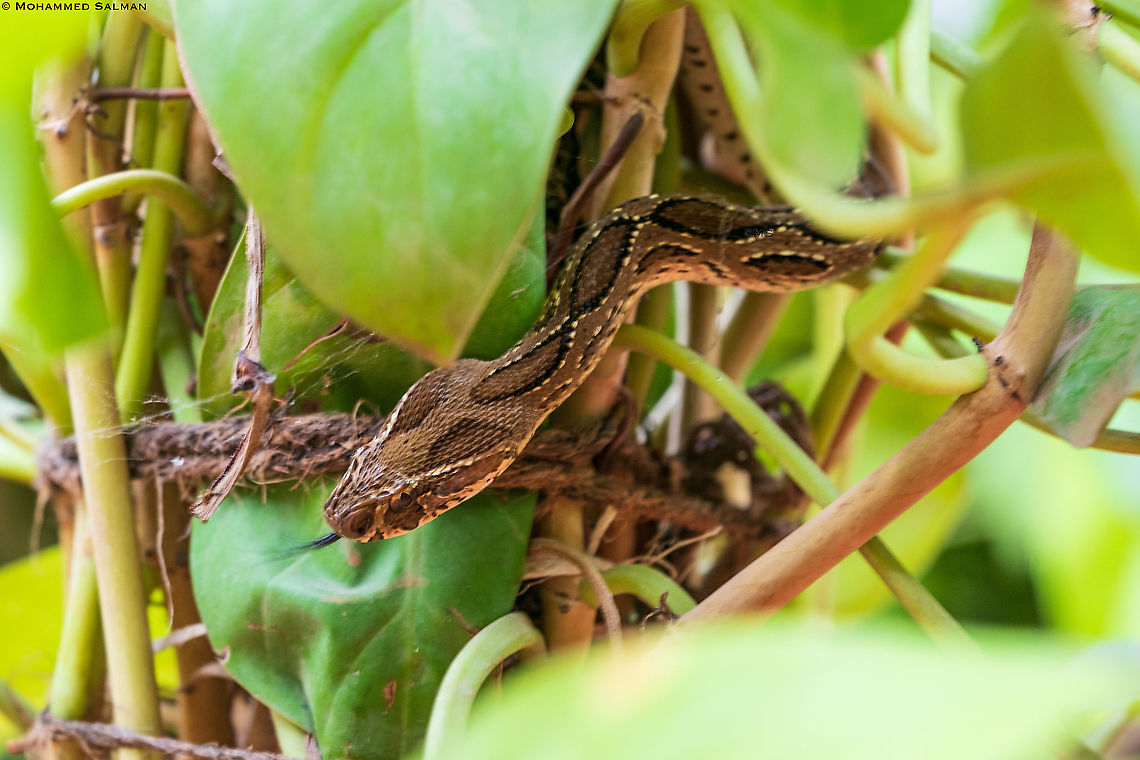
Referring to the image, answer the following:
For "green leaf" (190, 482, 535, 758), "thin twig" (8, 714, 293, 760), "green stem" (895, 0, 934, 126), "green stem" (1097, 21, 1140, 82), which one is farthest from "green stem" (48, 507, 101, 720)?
"green stem" (1097, 21, 1140, 82)

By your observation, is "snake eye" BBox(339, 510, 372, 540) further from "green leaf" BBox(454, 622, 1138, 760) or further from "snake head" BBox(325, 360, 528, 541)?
"green leaf" BBox(454, 622, 1138, 760)

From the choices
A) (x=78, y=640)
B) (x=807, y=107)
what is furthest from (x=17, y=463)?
(x=807, y=107)

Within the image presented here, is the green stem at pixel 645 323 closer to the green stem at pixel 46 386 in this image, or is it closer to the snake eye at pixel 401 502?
the snake eye at pixel 401 502

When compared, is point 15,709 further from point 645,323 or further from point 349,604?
point 645,323

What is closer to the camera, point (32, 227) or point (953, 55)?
point (32, 227)

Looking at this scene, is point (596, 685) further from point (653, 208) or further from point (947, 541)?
point (947, 541)

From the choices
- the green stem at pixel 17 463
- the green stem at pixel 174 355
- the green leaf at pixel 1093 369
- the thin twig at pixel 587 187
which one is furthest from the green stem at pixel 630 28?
the green stem at pixel 17 463
